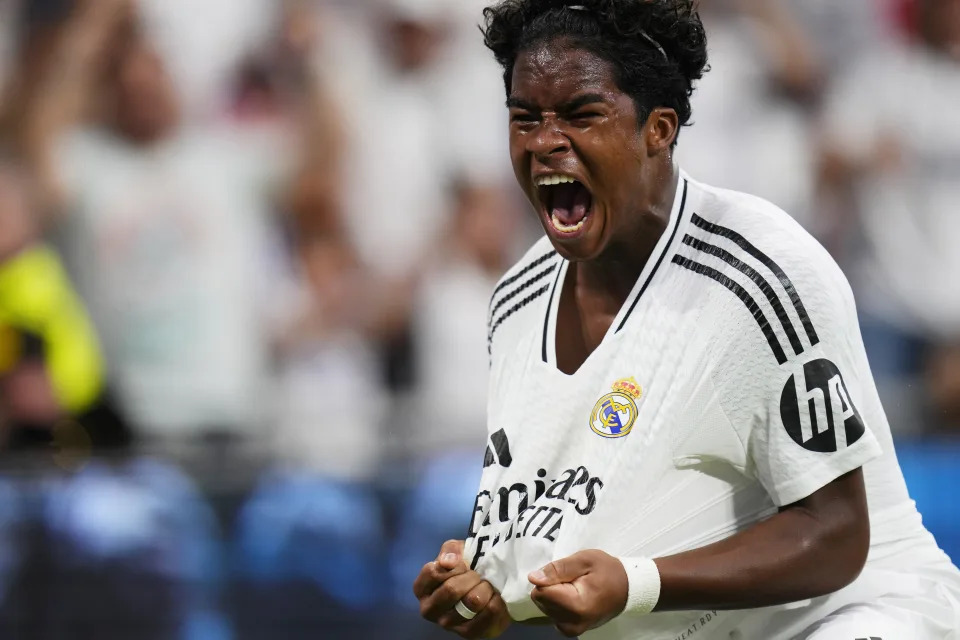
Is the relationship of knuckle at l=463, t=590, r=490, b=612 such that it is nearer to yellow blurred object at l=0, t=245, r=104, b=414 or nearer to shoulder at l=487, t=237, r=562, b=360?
shoulder at l=487, t=237, r=562, b=360

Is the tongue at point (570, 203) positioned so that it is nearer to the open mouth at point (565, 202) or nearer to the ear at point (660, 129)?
the open mouth at point (565, 202)

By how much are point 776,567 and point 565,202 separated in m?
0.84

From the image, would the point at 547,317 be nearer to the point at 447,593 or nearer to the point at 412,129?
the point at 447,593

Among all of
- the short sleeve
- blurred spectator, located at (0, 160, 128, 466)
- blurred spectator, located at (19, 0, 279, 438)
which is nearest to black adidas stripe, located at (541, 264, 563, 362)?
the short sleeve

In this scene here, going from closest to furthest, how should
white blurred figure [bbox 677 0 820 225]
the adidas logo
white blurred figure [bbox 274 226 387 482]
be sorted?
the adidas logo
white blurred figure [bbox 274 226 387 482]
white blurred figure [bbox 677 0 820 225]

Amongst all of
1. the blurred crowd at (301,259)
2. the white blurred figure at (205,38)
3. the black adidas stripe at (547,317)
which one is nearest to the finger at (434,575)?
the black adidas stripe at (547,317)

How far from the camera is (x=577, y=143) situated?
2643mm

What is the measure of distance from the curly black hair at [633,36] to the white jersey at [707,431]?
0.91 ft

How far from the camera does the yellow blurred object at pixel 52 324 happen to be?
5.63m

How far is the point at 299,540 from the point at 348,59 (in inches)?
95.8

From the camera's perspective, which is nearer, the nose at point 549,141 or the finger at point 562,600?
the finger at point 562,600

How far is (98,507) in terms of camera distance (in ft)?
16.5

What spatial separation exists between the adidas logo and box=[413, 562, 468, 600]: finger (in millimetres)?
253

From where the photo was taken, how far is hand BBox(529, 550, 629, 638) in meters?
2.41
